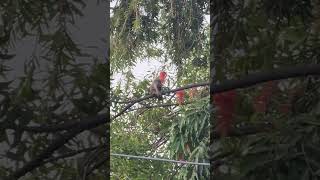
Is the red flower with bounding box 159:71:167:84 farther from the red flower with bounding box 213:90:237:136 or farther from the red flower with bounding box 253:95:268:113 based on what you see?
the red flower with bounding box 253:95:268:113

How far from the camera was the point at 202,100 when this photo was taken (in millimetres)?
1672

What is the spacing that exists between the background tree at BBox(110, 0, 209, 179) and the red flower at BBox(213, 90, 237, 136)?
0.24 feet

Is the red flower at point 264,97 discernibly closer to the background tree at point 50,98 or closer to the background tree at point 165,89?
the background tree at point 165,89

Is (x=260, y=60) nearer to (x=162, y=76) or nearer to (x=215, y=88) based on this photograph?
(x=215, y=88)

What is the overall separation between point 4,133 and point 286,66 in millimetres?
785

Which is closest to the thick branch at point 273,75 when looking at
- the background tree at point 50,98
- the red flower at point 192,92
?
the red flower at point 192,92

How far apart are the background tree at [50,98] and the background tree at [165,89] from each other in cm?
26

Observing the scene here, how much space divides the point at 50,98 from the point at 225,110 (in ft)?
1.74

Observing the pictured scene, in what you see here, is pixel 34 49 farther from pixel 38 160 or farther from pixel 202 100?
pixel 202 100

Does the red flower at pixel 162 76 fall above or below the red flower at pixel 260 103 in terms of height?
above

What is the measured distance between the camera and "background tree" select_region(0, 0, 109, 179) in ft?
4.34

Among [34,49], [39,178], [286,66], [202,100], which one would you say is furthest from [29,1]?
[286,66]

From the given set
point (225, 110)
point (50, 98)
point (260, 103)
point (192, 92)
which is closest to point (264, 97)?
point (260, 103)

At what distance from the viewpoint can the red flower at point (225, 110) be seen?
1556 millimetres
